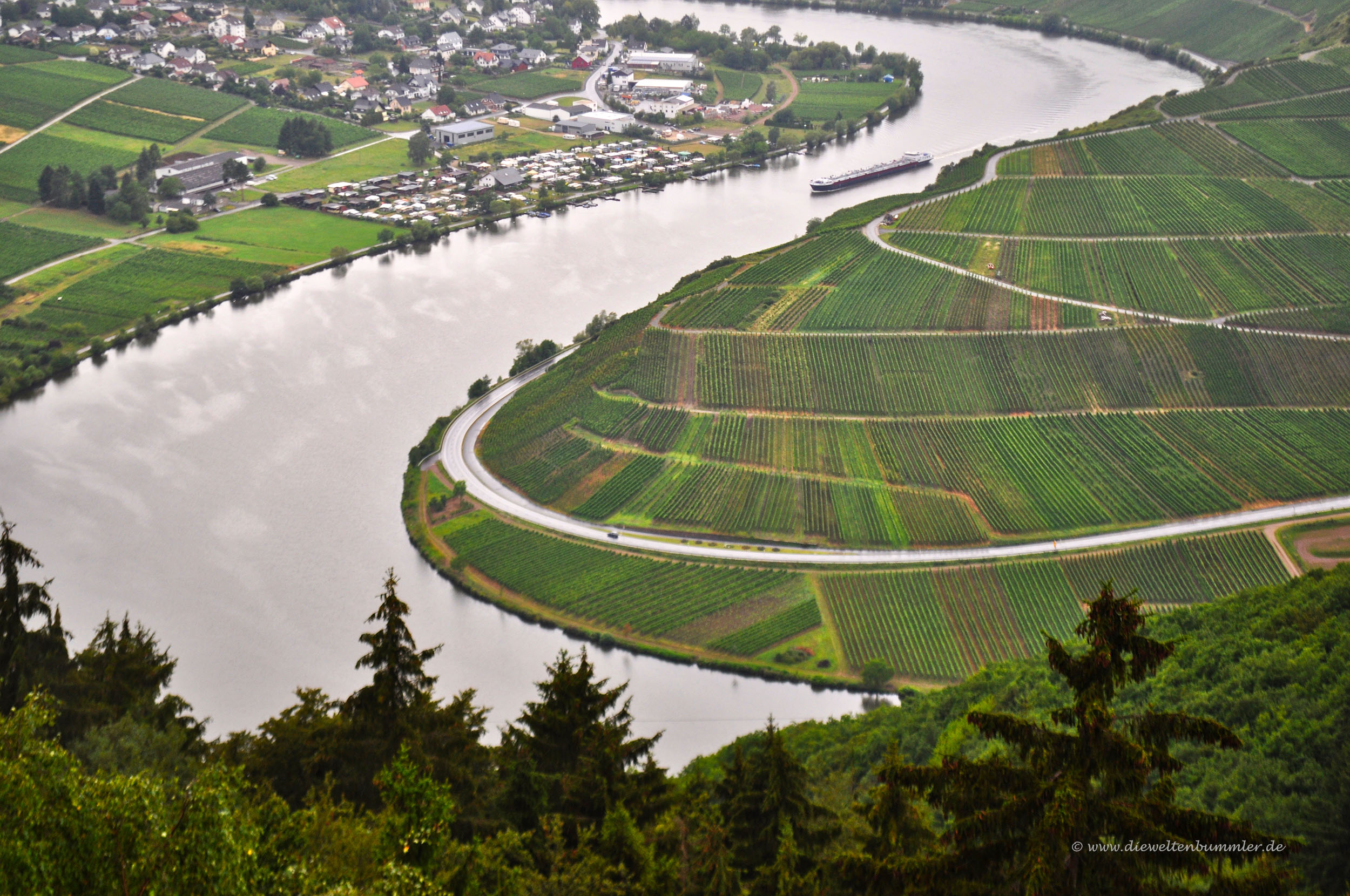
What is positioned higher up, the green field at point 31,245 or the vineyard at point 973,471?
the green field at point 31,245

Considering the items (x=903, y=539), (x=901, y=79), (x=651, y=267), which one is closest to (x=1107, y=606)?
(x=903, y=539)

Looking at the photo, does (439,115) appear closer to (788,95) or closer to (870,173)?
(788,95)

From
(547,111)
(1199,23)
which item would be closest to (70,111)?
(547,111)

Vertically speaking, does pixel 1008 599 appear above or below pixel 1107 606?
below

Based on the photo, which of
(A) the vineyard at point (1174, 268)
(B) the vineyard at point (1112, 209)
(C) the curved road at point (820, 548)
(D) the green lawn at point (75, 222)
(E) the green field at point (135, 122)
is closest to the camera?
(C) the curved road at point (820, 548)

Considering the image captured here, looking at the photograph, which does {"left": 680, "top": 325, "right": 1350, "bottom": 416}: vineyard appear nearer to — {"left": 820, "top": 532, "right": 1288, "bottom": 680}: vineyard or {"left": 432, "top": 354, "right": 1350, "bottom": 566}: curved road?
{"left": 432, "top": 354, "right": 1350, "bottom": 566}: curved road

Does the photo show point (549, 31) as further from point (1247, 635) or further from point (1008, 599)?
point (1247, 635)

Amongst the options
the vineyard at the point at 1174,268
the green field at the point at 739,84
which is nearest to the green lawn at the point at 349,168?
the green field at the point at 739,84

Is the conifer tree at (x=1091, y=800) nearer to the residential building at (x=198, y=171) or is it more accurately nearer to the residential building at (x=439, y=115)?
the residential building at (x=198, y=171)
